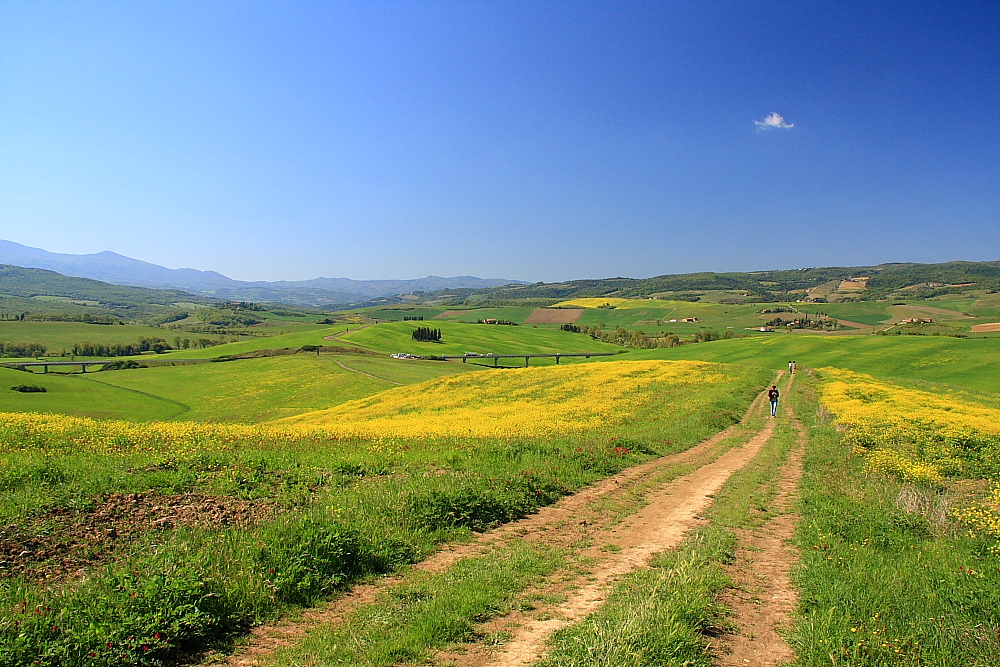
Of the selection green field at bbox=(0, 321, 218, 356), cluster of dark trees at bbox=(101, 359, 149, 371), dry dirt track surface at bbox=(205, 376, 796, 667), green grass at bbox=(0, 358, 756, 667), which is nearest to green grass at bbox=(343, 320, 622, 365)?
cluster of dark trees at bbox=(101, 359, 149, 371)

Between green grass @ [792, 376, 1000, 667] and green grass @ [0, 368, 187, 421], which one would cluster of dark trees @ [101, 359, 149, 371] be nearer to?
green grass @ [0, 368, 187, 421]

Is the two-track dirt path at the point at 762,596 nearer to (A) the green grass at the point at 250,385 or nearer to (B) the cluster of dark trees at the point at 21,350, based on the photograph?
(A) the green grass at the point at 250,385

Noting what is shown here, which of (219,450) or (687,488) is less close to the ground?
(219,450)

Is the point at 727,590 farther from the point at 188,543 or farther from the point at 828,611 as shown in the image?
the point at 188,543

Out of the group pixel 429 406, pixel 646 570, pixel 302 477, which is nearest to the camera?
pixel 646 570

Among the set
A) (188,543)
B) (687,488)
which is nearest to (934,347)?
(687,488)

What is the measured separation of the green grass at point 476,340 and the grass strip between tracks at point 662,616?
9841 cm

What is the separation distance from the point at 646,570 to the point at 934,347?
77.8m

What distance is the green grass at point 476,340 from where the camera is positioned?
4702 inches

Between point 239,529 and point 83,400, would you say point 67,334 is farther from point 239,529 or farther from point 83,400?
point 239,529

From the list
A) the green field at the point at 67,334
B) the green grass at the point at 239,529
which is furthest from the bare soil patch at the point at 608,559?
the green field at the point at 67,334

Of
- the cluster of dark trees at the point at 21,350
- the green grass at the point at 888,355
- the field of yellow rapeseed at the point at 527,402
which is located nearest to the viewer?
the field of yellow rapeseed at the point at 527,402

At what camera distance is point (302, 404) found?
5922cm

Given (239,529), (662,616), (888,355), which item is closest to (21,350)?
(239,529)
